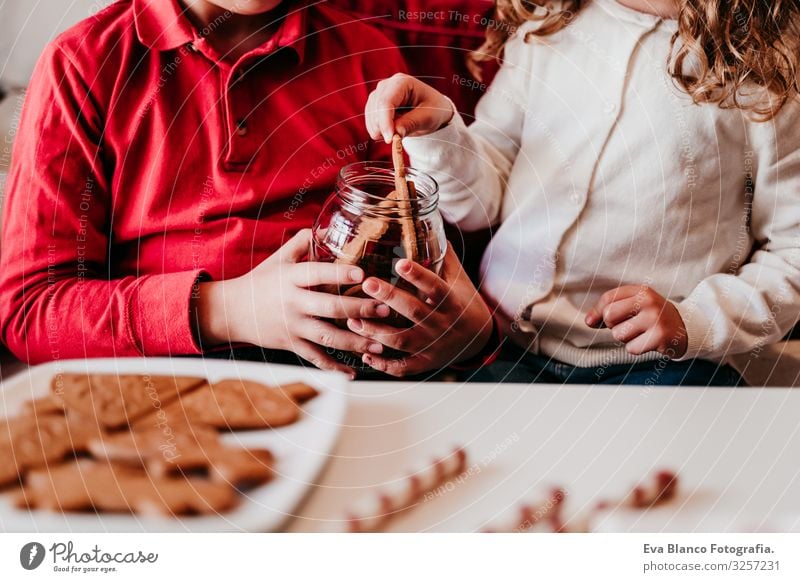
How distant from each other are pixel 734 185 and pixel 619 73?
90mm

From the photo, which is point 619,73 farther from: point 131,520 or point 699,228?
point 131,520

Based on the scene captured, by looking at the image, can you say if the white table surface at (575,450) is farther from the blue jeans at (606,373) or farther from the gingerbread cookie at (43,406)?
the gingerbread cookie at (43,406)

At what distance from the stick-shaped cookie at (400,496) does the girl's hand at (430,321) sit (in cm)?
5

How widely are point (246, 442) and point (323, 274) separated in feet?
0.30

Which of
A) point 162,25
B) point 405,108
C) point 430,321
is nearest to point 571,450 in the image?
point 430,321

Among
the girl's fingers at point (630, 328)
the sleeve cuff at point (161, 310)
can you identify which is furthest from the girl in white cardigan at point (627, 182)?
the sleeve cuff at point (161, 310)

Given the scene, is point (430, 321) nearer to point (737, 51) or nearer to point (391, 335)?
point (391, 335)

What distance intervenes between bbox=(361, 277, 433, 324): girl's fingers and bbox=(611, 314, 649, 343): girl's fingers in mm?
111

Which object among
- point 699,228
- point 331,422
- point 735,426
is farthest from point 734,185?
point 331,422

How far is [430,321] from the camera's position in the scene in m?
0.37

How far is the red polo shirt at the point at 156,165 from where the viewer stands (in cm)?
35

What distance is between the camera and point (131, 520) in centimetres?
34

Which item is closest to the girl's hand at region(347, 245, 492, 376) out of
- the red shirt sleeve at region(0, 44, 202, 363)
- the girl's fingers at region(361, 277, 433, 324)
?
the girl's fingers at region(361, 277, 433, 324)

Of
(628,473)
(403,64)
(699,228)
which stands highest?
(403,64)
